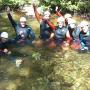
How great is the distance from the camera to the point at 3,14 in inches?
690

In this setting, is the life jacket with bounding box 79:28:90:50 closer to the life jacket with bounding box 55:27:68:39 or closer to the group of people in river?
the group of people in river

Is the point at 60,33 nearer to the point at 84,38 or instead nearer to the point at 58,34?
the point at 58,34

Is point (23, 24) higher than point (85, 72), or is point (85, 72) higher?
point (23, 24)

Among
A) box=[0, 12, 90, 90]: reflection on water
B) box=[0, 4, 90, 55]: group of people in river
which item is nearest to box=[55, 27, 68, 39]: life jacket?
box=[0, 4, 90, 55]: group of people in river

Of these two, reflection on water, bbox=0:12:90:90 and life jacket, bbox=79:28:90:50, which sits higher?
life jacket, bbox=79:28:90:50

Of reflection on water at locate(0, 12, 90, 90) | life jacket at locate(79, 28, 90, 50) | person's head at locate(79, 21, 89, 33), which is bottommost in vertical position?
reflection on water at locate(0, 12, 90, 90)

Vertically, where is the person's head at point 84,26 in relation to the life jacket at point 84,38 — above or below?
above

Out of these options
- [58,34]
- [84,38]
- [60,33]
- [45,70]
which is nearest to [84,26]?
[84,38]

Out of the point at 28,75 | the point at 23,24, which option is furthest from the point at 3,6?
the point at 28,75

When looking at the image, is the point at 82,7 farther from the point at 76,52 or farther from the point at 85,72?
the point at 85,72

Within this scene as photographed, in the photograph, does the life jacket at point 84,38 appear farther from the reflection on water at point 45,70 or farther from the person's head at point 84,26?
the reflection on water at point 45,70

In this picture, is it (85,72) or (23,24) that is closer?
(85,72)

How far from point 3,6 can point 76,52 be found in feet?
21.4

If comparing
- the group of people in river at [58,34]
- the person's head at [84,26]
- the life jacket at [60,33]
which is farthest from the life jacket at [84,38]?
the life jacket at [60,33]
